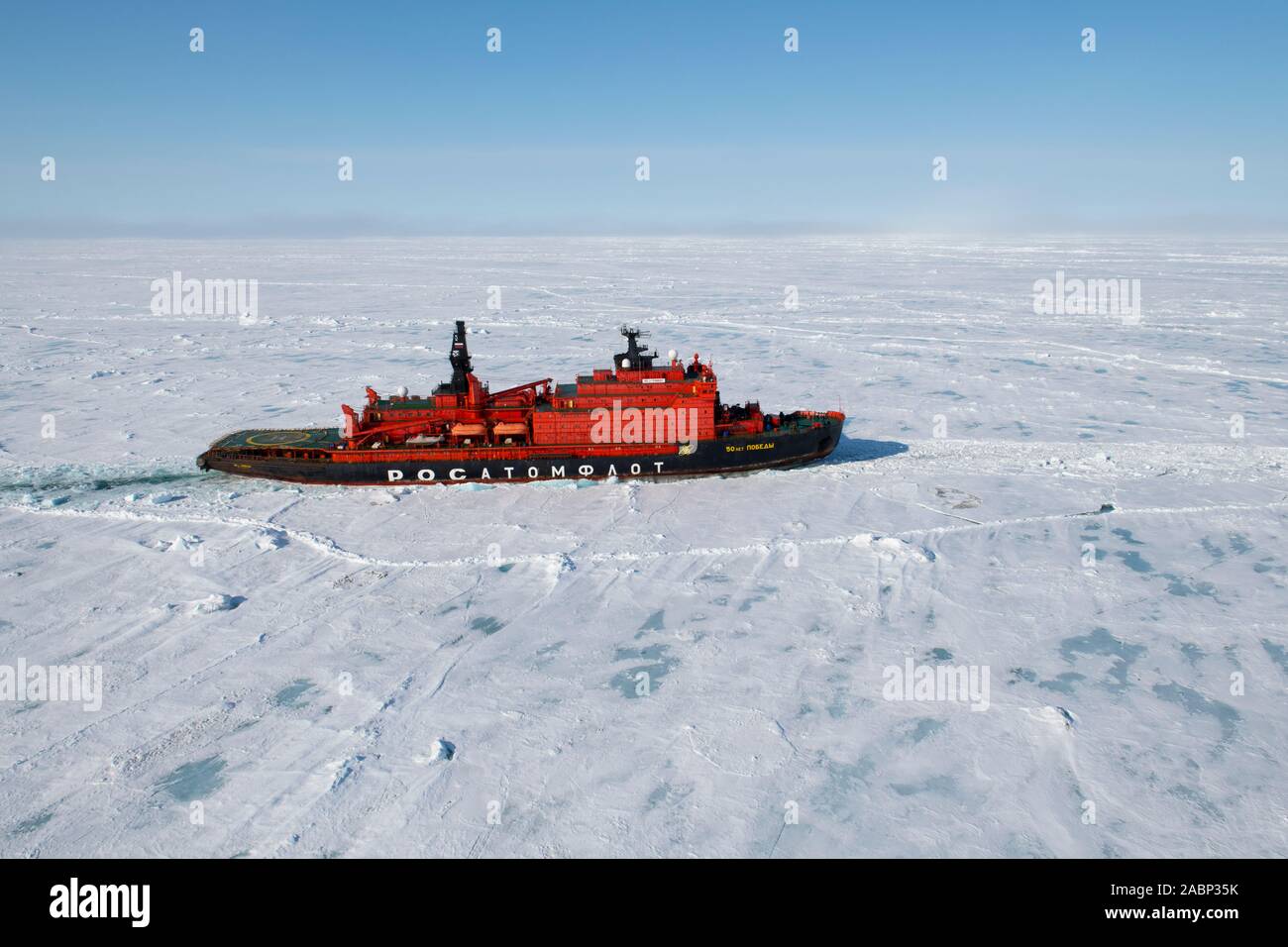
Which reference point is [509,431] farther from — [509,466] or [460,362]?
[460,362]

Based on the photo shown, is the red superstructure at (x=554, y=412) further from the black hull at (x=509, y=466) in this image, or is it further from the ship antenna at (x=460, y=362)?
the black hull at (x=509, y=466)

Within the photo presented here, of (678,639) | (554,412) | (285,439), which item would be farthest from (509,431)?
(678,639)

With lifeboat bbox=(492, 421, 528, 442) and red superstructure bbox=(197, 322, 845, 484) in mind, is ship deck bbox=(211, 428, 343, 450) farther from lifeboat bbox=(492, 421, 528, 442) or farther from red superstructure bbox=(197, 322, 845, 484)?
lifeboat bbox=(492, 421, 528, 442)

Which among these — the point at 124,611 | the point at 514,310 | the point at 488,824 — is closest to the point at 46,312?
the point at 514,310

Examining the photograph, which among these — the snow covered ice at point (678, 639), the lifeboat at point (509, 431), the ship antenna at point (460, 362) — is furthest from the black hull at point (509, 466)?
the ship antenna at point (460, 362)

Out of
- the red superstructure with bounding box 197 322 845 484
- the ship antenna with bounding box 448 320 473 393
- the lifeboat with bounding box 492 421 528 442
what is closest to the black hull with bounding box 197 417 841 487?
the red superstructure with bounding box 197 322 845 484
